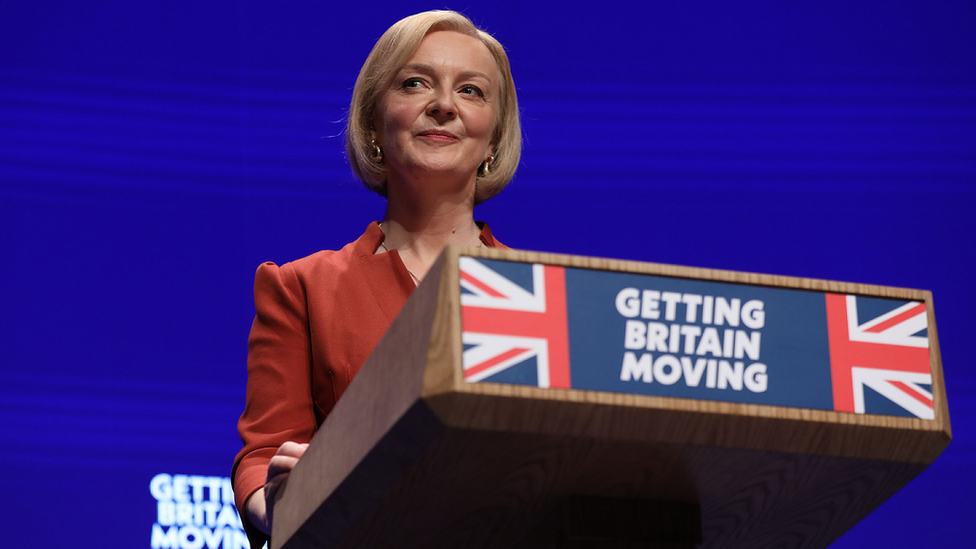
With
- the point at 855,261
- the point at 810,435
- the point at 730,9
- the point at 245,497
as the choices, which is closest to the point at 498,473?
the point at 810,435

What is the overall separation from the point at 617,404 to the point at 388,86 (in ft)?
2.99

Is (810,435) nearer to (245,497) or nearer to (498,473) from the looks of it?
(498,473)

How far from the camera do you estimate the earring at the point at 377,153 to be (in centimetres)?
145

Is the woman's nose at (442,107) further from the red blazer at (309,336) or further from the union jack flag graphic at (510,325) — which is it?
the union jack flag graphic at (510,325)

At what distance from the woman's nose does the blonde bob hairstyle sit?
0.08m

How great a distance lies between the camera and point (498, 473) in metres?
0.64

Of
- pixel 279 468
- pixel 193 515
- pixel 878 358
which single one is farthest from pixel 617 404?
pixel 193 515

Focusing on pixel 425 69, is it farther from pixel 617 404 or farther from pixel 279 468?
pixel 617 404

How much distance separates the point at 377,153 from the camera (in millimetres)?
1461

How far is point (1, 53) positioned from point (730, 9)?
1.74 metres

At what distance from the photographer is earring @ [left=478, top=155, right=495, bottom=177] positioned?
1488mm

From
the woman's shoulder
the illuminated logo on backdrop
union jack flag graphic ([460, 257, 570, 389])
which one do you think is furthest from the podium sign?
the illuminated logo on backdrop

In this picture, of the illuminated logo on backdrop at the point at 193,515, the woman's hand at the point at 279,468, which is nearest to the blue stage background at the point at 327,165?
the illuminated logo on backdrop at the point at 193,515

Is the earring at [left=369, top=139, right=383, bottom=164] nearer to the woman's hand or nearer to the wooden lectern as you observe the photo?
the woman's hand
